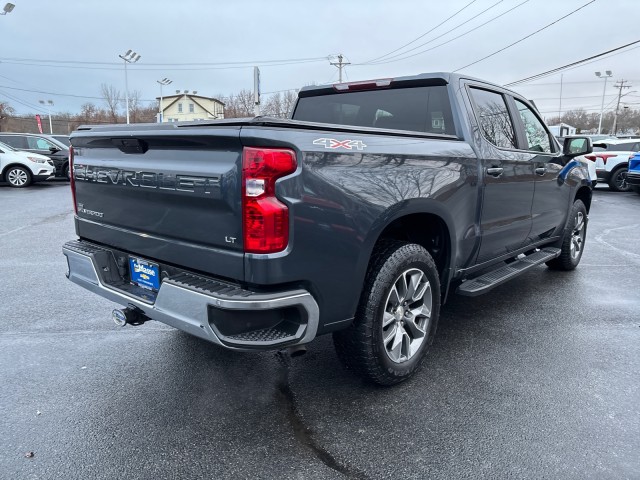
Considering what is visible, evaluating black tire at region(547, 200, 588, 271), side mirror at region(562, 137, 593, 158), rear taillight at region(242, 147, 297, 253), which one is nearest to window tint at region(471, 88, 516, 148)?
side mirror at region(562, 137, 593, 158)

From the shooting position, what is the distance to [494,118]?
4016 mm

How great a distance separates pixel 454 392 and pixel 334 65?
50.6 metres

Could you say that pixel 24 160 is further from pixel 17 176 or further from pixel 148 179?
pixel 148 179

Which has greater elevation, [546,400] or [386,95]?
[386,95]

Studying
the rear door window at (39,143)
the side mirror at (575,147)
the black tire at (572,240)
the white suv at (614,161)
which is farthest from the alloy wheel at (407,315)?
the rear door window at (39,143)

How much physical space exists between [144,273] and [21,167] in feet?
49.9

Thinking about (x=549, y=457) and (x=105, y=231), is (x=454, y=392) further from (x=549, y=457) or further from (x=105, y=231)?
(x=105, y=231)

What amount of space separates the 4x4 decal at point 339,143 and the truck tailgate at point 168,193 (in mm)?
420

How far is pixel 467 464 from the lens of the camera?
2.36 metres

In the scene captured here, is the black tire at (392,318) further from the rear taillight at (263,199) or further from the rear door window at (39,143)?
the rear door window at (39,143)

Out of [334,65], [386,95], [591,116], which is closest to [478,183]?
[386,95]

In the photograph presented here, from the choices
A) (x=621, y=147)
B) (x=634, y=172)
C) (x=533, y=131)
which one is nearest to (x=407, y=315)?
(x=533, y=131)

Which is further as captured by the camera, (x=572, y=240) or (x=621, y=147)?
(x=621, y=147)

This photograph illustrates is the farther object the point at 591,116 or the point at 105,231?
the point at 591,116
